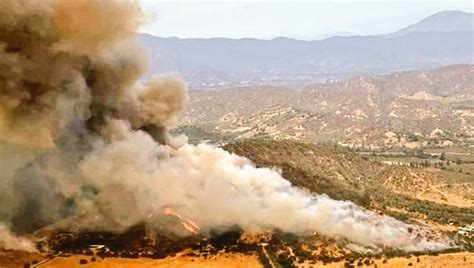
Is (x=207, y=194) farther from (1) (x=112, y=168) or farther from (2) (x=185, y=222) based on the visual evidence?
(1) (x=112, y=168)

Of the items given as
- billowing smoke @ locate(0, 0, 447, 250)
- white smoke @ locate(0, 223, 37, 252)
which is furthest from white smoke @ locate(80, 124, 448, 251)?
white smoke @ locate(0, 223, 37, 252)

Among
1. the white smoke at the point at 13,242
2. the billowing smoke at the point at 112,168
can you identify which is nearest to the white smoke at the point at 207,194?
the billowing smoke at the point at 112,168

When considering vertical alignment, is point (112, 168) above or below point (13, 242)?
above

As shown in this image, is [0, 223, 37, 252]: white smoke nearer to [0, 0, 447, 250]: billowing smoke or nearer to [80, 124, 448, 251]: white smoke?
[0, 0, 447, 250]: billowing smoke

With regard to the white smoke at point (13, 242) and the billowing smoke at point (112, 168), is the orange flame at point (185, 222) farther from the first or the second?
the white smoke at point (13, 242)

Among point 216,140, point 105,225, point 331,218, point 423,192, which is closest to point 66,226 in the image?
point 105,225

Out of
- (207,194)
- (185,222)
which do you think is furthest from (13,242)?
(207,194)
